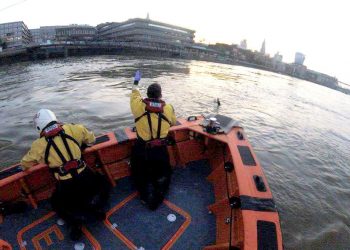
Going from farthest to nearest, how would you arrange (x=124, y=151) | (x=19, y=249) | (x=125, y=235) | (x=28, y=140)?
(x=28, y=140) < (x=124, y=151) < (x=125, y=235) < (x=19, y=249)

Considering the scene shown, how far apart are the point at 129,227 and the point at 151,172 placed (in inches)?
39.7

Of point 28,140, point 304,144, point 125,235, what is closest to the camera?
point 125,235

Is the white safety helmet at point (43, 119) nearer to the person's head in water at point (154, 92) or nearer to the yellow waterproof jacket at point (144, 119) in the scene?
the yellow waterproof jacket at point (144, 119)

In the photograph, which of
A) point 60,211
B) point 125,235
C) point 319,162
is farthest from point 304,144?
point 60,211

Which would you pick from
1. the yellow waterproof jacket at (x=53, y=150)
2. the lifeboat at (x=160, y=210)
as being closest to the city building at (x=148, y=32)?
the lifeboat at (x=160, y=210)

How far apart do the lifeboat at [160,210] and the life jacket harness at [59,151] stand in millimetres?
1056

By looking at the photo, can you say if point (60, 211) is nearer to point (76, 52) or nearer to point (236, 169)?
point (236, 169)

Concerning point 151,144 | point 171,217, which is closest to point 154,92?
point 151,144

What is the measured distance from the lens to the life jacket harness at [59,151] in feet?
11.8

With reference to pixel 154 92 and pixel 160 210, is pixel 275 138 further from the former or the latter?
pixel 154 92

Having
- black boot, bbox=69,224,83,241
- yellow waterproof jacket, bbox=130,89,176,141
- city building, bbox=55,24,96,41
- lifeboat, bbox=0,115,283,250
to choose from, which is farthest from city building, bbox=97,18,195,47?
black boot, bbox=69,224,83,241

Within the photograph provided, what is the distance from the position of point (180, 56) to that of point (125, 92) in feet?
195

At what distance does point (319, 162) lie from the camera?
10.4 meters

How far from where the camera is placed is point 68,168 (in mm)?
3756
